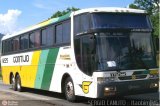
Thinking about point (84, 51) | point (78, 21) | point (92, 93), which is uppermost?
point (78, 21)

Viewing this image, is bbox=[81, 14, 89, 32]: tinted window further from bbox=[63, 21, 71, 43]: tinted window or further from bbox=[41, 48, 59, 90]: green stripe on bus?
bbox=[41, 48, 59, 90]: green stripe on bus

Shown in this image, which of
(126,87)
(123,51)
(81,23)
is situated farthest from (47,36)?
(126,87)

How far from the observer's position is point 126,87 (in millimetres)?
13906

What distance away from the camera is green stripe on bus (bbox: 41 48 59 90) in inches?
695

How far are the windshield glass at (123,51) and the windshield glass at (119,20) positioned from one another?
355 mm

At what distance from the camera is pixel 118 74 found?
1385 centimetres

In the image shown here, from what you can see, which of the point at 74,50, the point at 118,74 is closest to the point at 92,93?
the point at 118,74

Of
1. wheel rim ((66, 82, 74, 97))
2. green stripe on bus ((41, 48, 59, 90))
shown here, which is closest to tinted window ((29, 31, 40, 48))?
green stripe on bus ((41, 48, 59, 90))

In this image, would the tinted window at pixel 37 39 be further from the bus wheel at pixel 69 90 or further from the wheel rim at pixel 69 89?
the wheel rim at pixel 69 89

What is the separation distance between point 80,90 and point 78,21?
2378 millimetres

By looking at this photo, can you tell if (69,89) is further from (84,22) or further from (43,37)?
(43,37)

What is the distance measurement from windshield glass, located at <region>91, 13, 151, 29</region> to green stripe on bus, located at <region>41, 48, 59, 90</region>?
3.24 metres

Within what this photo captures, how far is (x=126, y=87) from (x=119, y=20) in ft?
7.37

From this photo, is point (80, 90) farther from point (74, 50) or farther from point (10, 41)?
point (10, 41)
